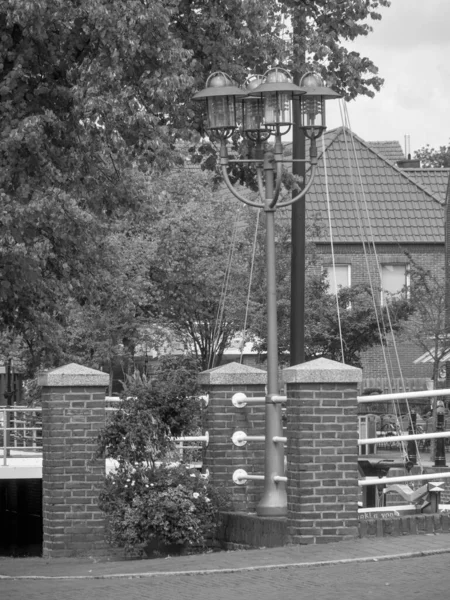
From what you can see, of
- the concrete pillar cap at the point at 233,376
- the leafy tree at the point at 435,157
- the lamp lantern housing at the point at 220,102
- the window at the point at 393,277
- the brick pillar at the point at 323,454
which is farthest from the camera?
A: the leafy tree at the point at 435,157

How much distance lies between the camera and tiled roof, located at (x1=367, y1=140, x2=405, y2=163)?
182 ft

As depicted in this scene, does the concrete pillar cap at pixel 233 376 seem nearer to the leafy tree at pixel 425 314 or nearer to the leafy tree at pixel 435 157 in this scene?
the leafy tree at pixel 425 314

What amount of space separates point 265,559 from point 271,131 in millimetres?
4275

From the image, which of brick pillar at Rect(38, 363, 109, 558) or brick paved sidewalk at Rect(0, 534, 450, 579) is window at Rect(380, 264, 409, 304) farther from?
brick paved sidewalk at Rect(0, 534, 450, 579)

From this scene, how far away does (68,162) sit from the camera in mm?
18938

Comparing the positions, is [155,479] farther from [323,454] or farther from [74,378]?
[323,454]

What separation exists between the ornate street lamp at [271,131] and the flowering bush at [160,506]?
0.66 metres

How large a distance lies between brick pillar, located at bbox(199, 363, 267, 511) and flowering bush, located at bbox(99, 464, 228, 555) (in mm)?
247

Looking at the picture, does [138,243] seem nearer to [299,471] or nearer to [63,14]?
[63,14]

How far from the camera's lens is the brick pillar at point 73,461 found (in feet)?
43.3

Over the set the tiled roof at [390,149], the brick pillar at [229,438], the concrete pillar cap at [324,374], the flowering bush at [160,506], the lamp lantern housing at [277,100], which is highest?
the tiled roof at [390,149]

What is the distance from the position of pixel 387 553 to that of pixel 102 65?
9266 millimetres

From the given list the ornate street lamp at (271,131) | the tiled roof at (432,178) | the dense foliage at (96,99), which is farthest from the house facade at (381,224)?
the ornate street lamp at (271,131)

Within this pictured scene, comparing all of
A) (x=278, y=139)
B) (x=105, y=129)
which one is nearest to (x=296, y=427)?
(x=278, y=139)
